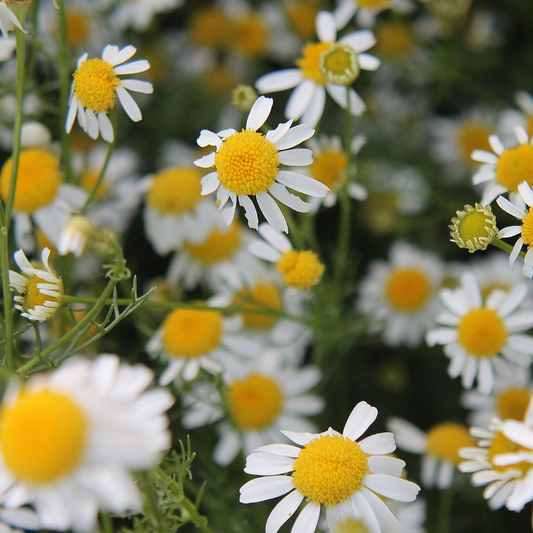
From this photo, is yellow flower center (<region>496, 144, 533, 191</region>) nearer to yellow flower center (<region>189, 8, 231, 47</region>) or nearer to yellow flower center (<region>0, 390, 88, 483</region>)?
yellow flower center (<region>0, 390, 88, 483</region>)

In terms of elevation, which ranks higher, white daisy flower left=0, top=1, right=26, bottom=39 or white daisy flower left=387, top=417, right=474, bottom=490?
white daisy flower left=0, top=1, right=26, bottom=39

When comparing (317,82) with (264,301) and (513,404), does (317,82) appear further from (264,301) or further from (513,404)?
(513,404)

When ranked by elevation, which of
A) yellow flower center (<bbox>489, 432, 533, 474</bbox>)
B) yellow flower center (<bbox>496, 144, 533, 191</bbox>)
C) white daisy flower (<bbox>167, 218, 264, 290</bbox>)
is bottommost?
white daisy flower (<bbox>167, 218, 264, 290</bbox>)

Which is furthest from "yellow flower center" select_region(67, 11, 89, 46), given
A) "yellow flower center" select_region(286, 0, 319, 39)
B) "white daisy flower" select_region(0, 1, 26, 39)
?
"white daisy flower" select_region(0, 1, 26, 39)

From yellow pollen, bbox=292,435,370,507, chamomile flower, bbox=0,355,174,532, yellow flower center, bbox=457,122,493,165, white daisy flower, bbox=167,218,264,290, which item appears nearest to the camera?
chamomile flower, bbox=0,355,174,532

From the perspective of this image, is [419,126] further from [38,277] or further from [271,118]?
[38,277]

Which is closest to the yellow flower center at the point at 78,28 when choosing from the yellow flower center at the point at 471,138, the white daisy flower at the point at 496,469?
the yellow flower center at the point at 471,138

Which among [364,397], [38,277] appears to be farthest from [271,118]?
[38,277]
